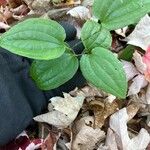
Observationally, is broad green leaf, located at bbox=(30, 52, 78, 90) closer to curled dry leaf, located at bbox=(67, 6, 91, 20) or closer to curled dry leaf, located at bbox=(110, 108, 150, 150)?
curled dry leaf, located at bbox=(110, 108, 150, 150)

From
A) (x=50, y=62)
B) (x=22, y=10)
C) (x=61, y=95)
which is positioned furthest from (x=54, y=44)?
(x=22, y=10)

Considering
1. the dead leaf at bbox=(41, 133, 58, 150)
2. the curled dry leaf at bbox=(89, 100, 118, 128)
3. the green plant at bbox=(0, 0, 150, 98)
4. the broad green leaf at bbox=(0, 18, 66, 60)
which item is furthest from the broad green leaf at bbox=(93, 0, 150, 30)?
the dead leaf at bbox=(41, 133, 58, 150)

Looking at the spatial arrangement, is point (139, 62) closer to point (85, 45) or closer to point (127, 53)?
point (127, 53)

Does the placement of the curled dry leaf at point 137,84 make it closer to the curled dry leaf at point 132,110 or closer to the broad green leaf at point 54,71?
the curled dry leaf at point 132,110

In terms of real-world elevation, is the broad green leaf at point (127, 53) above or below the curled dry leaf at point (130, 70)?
above

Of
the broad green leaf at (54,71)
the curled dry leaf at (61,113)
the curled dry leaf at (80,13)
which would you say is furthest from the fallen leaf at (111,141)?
the curled dry leaf at (80,13)
